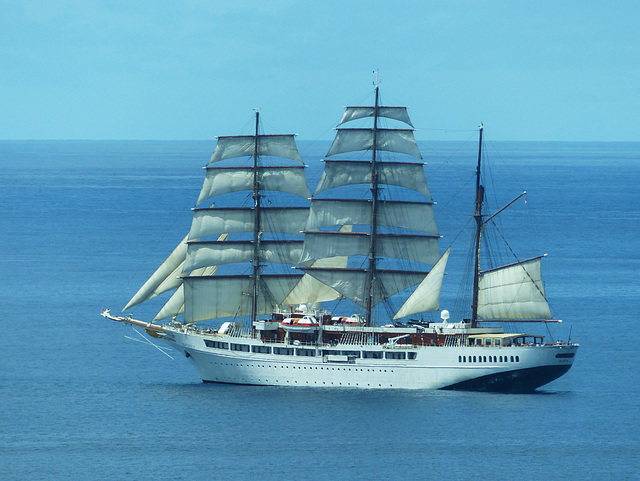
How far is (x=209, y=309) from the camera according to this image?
3381 inches

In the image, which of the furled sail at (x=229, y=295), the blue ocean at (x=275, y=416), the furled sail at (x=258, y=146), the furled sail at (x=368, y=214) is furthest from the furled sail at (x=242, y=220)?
the blue ocean at (x=275, y=416)

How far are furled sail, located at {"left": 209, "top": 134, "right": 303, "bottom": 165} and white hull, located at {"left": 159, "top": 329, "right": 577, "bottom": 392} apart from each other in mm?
12974

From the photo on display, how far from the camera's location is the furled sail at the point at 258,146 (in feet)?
277

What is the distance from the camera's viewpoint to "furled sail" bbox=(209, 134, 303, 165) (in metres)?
84.4

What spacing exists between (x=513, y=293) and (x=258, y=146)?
19.8 metres

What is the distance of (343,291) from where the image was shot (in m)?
84.2

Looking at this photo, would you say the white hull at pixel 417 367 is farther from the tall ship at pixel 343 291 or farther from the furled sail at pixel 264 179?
the furled sail at pixel 264 179

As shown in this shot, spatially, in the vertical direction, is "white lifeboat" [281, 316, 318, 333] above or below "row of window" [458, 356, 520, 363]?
above

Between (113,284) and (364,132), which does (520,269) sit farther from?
(113,284)

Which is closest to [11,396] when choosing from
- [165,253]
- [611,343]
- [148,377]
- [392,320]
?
[148,377]

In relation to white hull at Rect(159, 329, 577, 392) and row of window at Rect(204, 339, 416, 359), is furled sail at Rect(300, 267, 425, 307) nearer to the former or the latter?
row of window at Rect(204, 339, 416, 359)

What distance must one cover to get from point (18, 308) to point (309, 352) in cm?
3642

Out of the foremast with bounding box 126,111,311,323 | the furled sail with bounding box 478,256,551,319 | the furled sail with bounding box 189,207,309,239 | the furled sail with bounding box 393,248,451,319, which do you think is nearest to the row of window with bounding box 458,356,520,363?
the furled sail with bounding box 478,256,551,319

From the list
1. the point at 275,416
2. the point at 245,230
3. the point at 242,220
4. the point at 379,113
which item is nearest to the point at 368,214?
the point at 379,113
